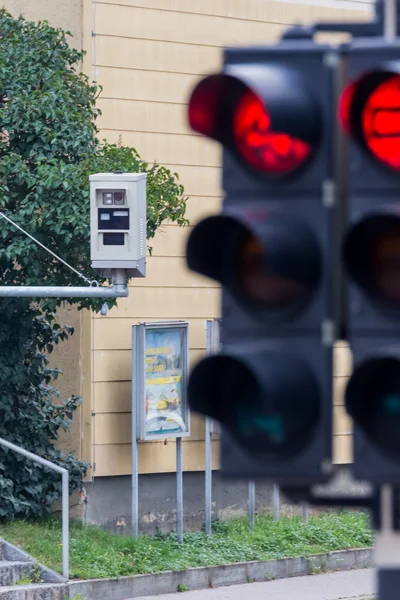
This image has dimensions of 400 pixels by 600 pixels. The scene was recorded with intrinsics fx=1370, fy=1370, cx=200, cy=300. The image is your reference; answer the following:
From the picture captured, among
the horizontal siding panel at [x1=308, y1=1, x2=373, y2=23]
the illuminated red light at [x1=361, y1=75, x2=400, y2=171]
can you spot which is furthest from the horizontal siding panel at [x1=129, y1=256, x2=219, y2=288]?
the illuminated red light at [x1=361, y1=75, x2=400, y2=171]

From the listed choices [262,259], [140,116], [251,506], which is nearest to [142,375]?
[251,506]

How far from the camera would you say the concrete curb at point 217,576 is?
13.6m

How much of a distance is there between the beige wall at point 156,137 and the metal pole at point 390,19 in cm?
1273

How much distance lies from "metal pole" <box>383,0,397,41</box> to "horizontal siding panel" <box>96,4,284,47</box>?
1277 cm

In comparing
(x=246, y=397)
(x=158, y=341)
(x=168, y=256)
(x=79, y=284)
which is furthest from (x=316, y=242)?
(x=168, y=256)

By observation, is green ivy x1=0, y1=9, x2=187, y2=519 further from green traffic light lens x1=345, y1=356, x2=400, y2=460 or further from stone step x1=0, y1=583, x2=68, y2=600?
green traffic light lens x1=345, y1=356, x2=400, y2=460

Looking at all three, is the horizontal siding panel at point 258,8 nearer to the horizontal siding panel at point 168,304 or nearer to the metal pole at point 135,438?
the horizontal siding panel at point 168,304

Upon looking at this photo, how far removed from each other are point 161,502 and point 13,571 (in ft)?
12.7

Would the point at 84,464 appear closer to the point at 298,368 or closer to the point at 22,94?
the point at 22,94

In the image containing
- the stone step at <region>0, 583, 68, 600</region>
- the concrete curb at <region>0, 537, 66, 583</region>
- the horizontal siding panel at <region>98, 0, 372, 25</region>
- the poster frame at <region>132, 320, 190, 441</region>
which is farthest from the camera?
the horizontal siding panel at <region>98, 0, 372, 25</region>

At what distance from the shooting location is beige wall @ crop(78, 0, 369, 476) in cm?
1636

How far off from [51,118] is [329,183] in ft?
37.9

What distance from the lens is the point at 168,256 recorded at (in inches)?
669

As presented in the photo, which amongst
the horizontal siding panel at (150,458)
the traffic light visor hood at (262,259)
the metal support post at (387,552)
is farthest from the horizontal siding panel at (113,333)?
the metal support post at (387,552)
